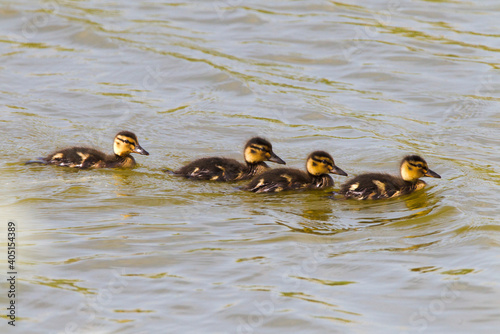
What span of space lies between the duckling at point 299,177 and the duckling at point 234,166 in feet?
1.03

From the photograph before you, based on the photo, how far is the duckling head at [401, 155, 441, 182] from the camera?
7.50 metres

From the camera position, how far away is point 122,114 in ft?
33.0

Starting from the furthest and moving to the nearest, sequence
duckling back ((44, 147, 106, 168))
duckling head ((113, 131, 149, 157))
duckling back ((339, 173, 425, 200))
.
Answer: duckling head ((113, 131, 149, 157))
duckling back ((44, 147, 106, 168))
duckling back ((339, 173, 425, 200))

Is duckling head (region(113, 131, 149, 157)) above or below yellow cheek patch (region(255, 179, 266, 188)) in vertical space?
above

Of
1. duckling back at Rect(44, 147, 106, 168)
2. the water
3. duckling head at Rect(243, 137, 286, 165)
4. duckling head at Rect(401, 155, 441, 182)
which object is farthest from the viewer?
duckling back at Rect(44, 147, 106, 168)

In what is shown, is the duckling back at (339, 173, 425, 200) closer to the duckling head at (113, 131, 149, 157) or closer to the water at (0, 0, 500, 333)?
the water at (0, 0, 500, 333)

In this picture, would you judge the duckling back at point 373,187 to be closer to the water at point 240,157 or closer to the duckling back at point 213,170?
the water at point 240,157

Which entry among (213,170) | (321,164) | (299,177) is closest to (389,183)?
(321,164)

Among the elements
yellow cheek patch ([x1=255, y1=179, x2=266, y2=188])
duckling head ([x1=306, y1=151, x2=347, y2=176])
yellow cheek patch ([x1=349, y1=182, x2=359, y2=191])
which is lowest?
yellow cheek patch ([x1=255, y1=179, x2=266, y2=188])

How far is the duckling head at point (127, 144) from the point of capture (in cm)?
816

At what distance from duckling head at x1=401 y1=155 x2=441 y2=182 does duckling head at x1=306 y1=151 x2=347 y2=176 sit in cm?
52

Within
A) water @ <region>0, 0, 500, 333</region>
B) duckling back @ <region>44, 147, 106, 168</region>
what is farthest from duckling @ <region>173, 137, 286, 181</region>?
duckling back @ <region>44, 147, 106, 168</region>

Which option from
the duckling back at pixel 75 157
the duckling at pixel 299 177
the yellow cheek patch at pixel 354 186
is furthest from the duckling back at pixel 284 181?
the duckling back at pixel 75 157

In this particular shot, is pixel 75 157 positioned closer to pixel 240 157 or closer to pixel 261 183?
pixel 240 157
